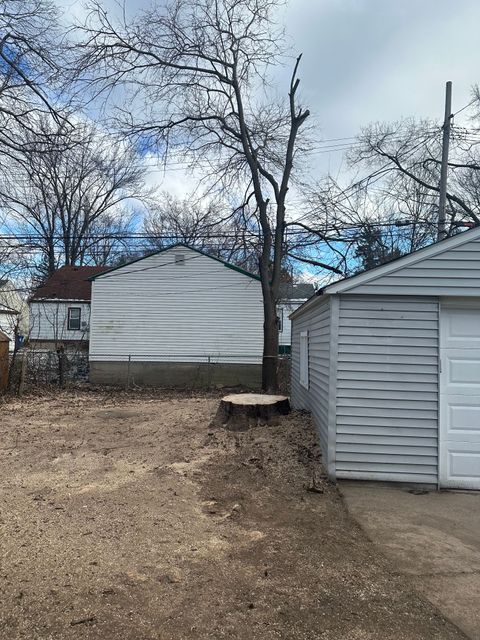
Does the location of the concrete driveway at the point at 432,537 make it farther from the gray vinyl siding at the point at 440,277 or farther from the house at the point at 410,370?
the gray vinyl siding at the point at 440,277

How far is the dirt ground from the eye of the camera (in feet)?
9.10

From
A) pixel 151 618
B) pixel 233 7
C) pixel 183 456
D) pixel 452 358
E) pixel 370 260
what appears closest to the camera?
pixel 151 618

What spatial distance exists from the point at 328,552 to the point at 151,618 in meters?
1.53

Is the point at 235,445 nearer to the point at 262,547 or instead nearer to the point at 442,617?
the point at 262,547

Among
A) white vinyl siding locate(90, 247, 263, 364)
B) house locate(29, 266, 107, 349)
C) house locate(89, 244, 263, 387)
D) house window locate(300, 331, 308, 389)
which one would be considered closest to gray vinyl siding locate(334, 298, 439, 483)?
house window locate(300, 331, 308, 389)

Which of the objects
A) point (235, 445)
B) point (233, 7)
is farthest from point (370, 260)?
point (235, 445)

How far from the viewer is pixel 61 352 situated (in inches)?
640

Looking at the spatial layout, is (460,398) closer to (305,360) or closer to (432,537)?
(432,537)

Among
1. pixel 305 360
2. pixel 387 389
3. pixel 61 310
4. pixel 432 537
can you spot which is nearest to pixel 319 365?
pixel 387 389

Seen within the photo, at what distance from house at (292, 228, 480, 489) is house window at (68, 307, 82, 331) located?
24.8 meters

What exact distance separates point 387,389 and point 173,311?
15816mm

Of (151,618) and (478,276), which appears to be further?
(478,276)

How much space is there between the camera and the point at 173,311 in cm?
2062

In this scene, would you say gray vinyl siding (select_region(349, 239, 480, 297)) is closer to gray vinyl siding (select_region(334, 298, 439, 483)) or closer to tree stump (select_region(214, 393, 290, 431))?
gray vinyl siding (select_region(334, 298, 439, 483))
